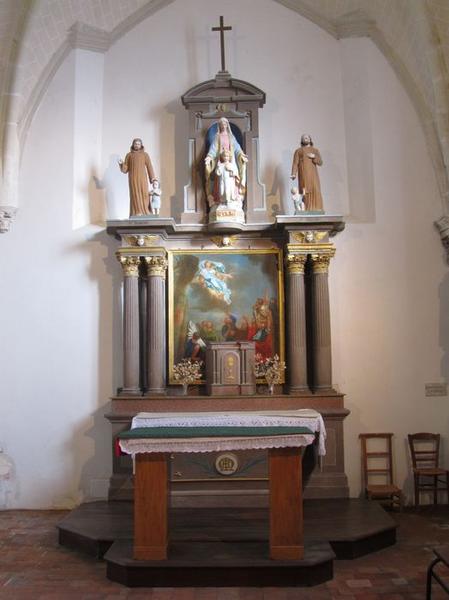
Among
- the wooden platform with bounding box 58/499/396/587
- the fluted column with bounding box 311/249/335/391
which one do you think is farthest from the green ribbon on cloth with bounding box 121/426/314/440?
the fluted column with bounding box 311/249/335/391

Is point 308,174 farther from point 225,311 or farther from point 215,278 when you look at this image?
point 225,311

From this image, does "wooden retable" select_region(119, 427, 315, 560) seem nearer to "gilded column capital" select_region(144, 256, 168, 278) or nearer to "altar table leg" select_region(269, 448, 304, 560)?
"altar table leg" select_region(269, 448, 304, 560)

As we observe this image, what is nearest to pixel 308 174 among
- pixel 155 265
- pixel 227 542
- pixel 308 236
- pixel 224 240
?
pixel 308 236

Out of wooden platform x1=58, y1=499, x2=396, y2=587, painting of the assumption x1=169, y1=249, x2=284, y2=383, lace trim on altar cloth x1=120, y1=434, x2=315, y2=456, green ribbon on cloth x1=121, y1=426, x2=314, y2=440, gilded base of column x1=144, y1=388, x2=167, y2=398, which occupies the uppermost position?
painting of the assumption x1=169, y1=249, x2=284, y2=383

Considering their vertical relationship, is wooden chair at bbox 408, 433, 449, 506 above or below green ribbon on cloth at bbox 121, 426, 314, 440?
below

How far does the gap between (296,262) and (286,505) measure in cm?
371

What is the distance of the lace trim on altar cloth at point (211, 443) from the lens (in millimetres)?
5473

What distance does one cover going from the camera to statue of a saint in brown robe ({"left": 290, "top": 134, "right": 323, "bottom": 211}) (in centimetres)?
843

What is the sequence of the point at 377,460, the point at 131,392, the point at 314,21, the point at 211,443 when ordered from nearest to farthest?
the point at 211,443
the point at 131,392
the point at 377,460
the point at 314,21

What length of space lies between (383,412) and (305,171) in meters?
3.60

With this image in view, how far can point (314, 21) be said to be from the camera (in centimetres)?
940

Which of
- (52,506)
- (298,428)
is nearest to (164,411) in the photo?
(52,506)

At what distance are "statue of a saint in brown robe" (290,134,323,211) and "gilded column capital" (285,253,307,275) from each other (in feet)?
2.35

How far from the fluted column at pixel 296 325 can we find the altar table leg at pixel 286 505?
2.60m
